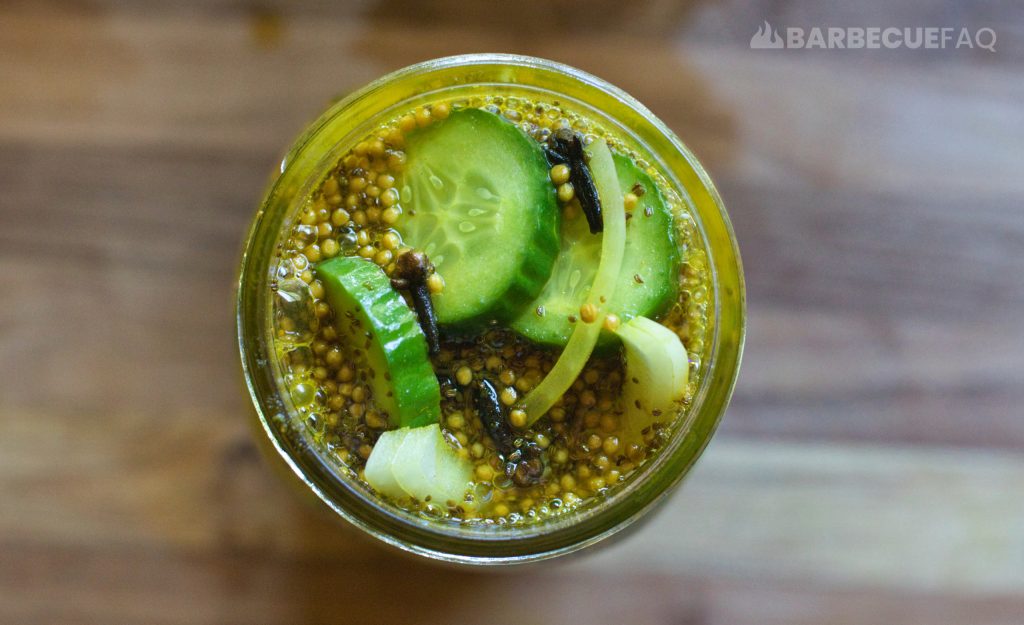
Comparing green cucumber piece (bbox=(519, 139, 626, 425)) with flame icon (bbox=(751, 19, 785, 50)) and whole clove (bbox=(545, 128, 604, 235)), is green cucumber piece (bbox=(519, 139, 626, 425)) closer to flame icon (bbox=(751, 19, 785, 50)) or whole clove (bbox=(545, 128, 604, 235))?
whole clove (bbox=(545, 128, 604, 235))

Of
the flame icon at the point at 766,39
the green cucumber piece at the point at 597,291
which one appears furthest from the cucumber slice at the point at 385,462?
the flame icon at the point at 766,39

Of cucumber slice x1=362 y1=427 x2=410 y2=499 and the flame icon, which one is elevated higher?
the flame icon

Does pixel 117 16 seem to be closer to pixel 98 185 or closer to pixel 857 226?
pixel 98 185

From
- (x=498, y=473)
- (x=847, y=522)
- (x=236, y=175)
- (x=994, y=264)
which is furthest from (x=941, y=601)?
(x=236, y=175)

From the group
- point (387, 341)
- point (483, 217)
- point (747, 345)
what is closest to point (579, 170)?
point (483, 217)

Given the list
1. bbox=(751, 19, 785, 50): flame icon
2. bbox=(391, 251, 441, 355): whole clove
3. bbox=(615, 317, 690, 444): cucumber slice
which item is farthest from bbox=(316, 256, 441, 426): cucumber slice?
bbox=(751, 19, 785, 50): flame icon
